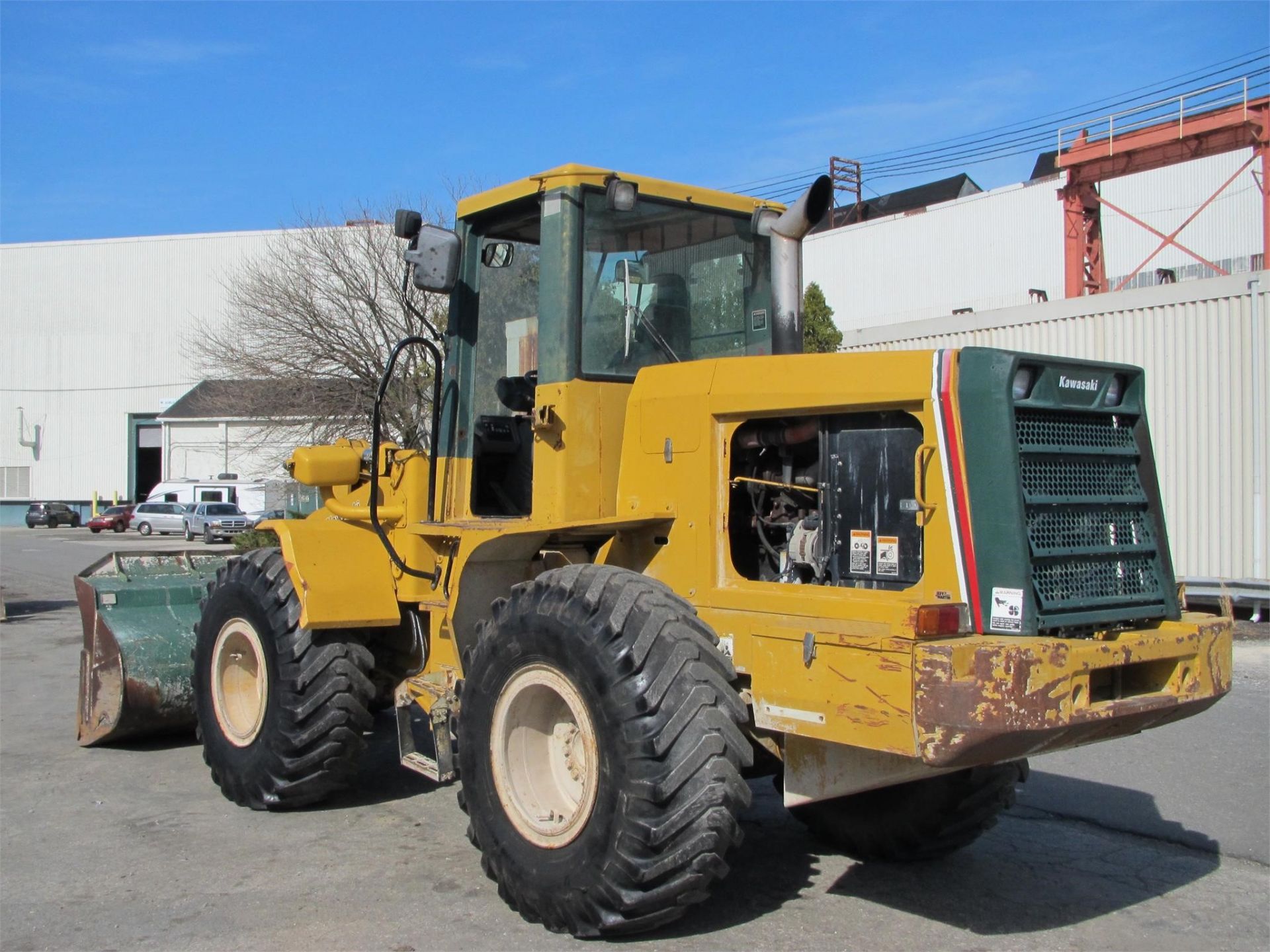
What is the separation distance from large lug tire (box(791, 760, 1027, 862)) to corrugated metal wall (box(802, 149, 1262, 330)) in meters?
30.1

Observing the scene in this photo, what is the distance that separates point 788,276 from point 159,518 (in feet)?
143

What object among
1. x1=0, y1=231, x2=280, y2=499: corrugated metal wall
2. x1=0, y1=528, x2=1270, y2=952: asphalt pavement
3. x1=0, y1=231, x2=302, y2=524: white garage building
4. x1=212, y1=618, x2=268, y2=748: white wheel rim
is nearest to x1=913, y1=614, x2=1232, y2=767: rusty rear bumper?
x1=0, y1=528, x2=1270, y2=952: asphalt pavement

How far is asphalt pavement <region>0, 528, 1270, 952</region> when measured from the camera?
4695 millimetres

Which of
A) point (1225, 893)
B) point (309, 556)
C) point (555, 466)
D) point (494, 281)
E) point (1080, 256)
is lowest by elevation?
point (1225, 893)

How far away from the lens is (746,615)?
4.54m

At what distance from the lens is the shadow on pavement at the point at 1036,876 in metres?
4.97

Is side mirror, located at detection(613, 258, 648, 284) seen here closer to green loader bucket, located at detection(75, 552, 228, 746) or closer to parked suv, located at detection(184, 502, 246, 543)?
green loader bucket, located at detection(75, 552, 228, 746)

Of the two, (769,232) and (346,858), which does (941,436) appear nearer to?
(769,232)

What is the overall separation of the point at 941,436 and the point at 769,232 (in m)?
2.13

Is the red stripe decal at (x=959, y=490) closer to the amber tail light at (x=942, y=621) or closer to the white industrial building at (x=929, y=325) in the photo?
the amber tail light at (x=942, y=621)

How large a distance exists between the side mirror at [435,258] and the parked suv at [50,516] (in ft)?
178

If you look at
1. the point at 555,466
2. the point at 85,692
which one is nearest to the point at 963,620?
the point at 555,466

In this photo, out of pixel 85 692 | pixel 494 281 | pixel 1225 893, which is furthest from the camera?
pixel 85 692

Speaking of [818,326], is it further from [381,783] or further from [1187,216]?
[381,783]
